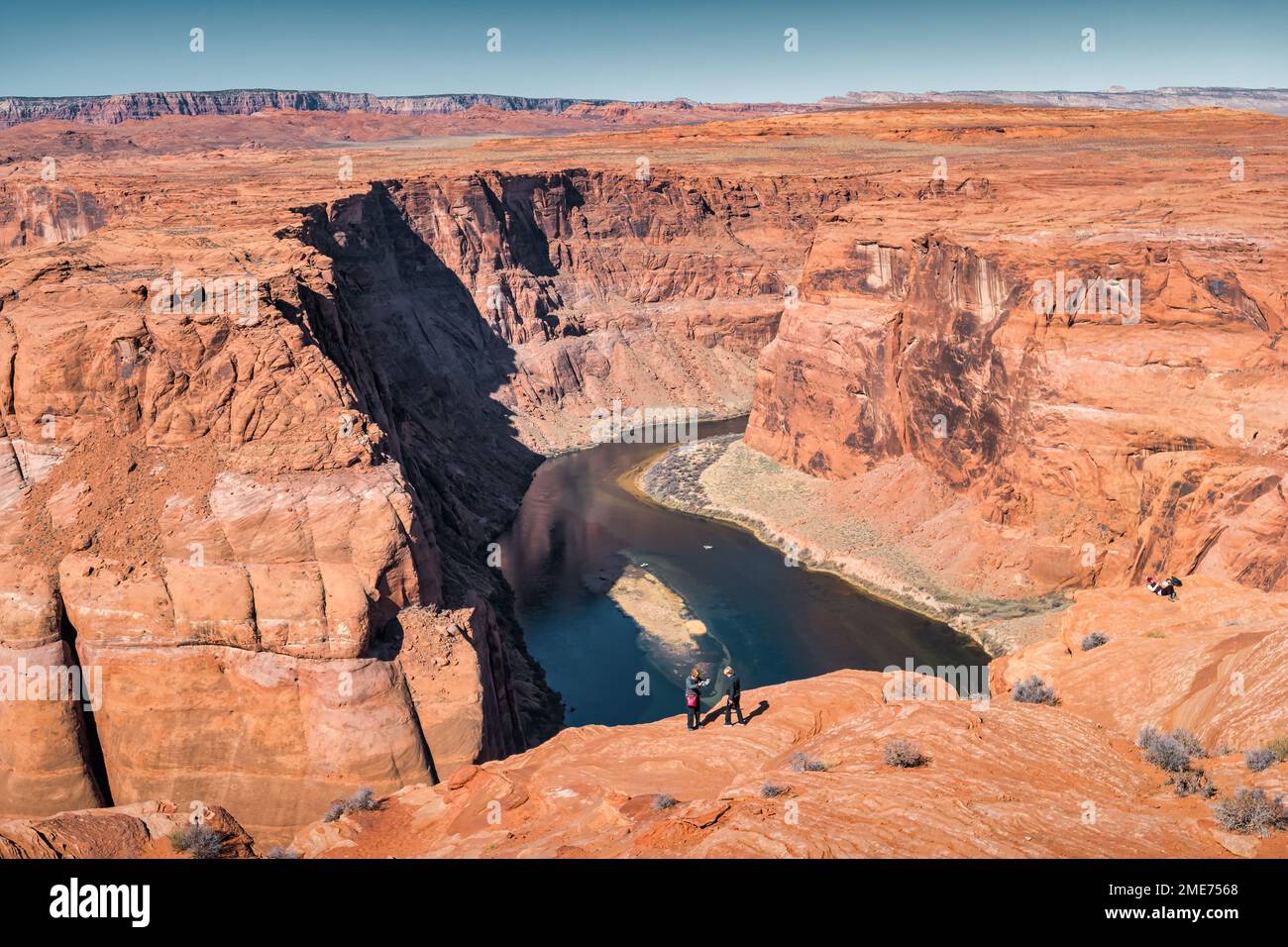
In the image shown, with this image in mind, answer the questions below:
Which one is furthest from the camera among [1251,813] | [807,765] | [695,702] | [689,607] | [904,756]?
[689,607]

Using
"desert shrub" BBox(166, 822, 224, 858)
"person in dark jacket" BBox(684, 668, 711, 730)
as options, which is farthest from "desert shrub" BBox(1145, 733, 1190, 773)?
"desert shrub" BBox(166, 822, 224, 858)

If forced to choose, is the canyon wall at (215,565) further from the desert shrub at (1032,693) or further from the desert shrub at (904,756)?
the desert shrub at (1032,693)

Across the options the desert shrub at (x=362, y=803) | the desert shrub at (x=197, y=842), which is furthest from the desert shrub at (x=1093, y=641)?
the desert shrub at (x=197, y=842)

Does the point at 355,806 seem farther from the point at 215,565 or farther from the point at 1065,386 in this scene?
the point at 1065,386

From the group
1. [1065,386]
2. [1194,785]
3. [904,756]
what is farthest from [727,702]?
[1065,386]

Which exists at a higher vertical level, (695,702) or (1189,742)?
(1189,742)

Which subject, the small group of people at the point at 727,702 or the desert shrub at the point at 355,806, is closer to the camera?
the desert shrub at the point at 355,806

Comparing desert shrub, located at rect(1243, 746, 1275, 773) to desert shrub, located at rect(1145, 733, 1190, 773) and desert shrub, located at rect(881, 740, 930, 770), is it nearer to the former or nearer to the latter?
desert shrub, located at rect(1145, 733, 1190, 773)
